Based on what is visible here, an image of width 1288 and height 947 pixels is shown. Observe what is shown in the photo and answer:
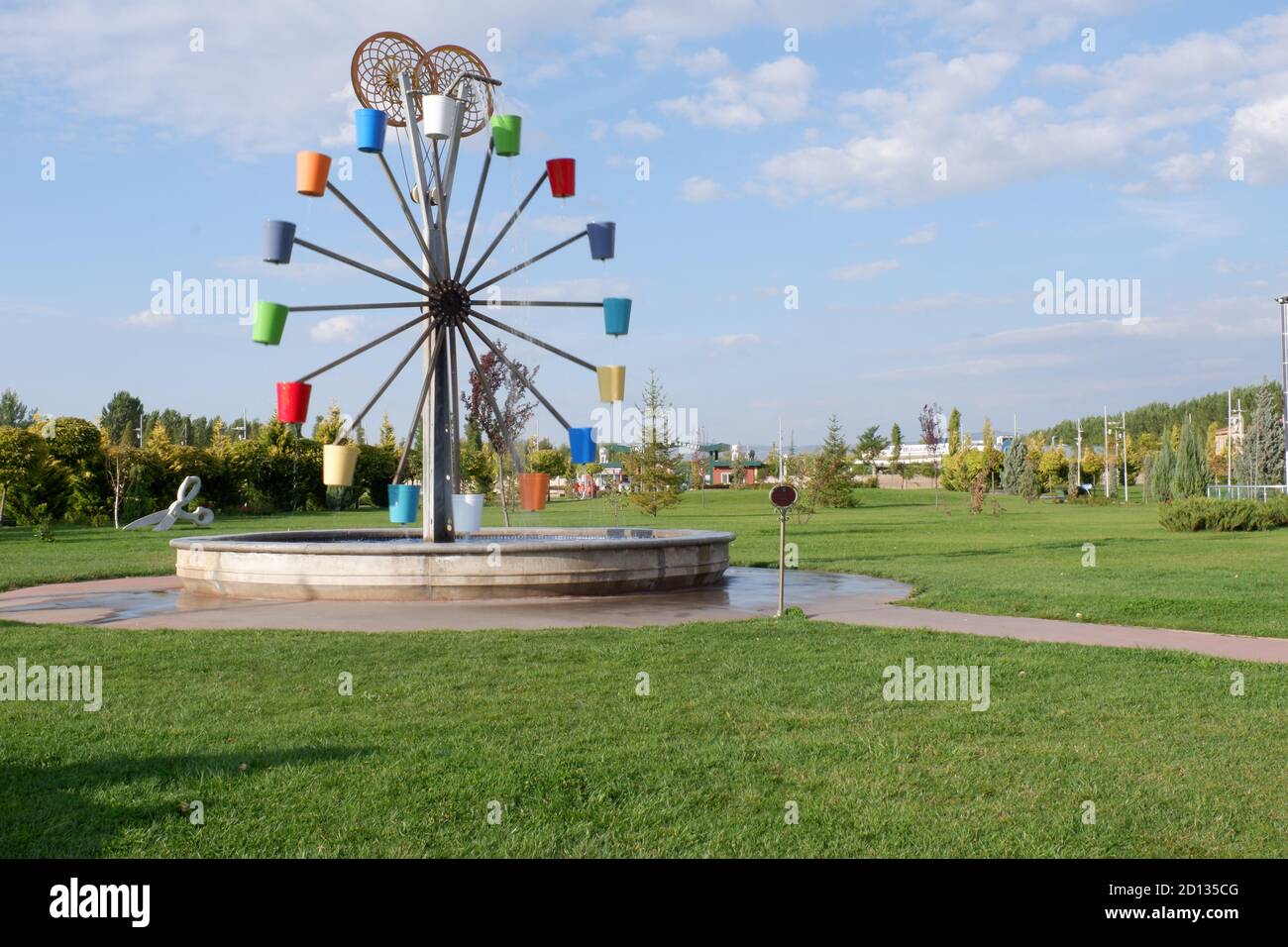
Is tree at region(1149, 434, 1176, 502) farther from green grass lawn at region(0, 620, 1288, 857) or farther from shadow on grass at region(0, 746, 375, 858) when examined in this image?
shadow on grass at region(0, 746, 375, 858)

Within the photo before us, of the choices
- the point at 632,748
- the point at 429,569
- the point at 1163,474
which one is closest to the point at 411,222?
the point at 429,569

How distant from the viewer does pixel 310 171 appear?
1486 cm

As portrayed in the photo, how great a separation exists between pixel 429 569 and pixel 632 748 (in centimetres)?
773

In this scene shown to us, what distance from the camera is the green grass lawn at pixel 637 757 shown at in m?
4.80

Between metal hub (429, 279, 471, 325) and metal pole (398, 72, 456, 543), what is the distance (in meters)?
0.19

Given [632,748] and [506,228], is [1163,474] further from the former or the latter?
[632,748]

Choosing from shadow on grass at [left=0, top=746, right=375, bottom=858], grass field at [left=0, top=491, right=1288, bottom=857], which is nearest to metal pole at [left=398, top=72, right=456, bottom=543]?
grass field at [left=0, top=491, right=1288, bottom=857]

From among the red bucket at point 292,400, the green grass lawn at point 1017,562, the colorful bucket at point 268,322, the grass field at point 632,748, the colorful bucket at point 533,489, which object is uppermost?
the colorful bucket at point 268,322

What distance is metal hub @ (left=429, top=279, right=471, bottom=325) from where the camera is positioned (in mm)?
16219

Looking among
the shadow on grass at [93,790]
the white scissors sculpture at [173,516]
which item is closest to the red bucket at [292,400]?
the shadow on grass at [93,790]

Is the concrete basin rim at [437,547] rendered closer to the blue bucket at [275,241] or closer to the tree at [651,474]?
the blue bucket at [275,241]

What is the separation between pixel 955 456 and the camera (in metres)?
78.4

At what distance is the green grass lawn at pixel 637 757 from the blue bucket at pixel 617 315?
7.78m
